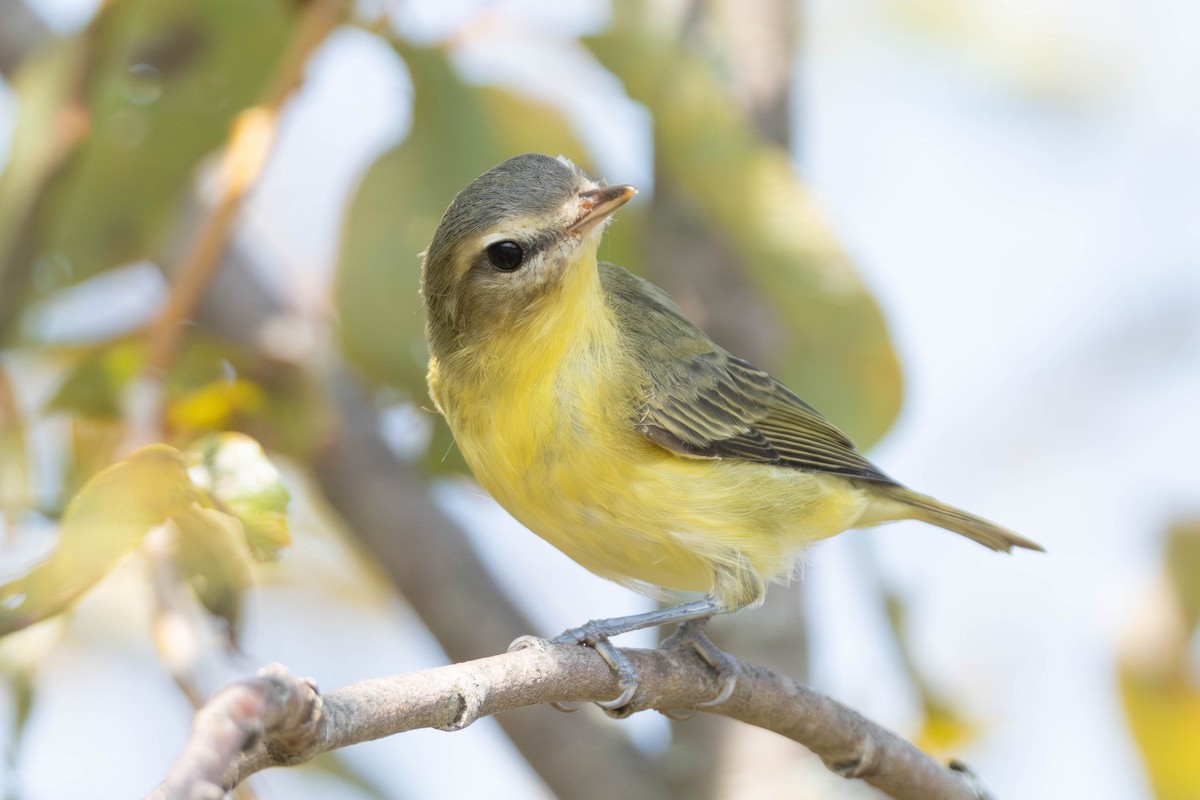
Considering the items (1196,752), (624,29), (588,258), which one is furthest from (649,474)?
(1196,752)

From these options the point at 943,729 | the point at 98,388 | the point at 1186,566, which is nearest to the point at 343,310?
the point at 98,388

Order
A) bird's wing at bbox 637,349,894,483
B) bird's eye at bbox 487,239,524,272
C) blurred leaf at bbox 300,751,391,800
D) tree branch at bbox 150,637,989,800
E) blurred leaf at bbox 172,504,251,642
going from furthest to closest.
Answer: blurred leaf at bbox 300,751,391,800
bird's wing at bbox 637,349,894,483
bird's eye at bbox 487,239,524,272
blurred leaf at bbox 172,504,251,642
tree branch at bbox 150,637,989,800

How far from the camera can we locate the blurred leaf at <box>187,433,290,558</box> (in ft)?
6.77

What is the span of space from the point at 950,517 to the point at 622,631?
126 cm

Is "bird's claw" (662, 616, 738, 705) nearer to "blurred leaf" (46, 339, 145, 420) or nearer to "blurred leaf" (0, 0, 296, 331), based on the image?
"blurred leaf" (46, 339, 145, 420)

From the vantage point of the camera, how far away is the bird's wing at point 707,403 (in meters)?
2.86

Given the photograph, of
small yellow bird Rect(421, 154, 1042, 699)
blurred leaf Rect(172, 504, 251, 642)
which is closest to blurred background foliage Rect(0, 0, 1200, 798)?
blurred leaf Rect(172, 504, 251, 642)

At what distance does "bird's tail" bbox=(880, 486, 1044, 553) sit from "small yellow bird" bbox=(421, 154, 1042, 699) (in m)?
0.35

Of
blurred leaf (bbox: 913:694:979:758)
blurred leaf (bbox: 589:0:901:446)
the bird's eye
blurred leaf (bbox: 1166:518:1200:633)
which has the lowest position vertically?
blurred leaf (bbox: 913:694:979:758)

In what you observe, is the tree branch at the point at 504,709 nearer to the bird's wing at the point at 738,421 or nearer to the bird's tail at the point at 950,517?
the bird's wing at the point at 738,421

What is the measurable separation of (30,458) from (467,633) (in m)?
1.29

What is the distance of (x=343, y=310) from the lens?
3.23 meters

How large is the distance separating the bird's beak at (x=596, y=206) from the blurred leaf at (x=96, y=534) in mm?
966

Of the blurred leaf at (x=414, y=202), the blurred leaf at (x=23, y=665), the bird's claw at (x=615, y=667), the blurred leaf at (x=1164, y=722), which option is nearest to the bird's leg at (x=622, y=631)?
the bird's claw at (x=615, y=667)
